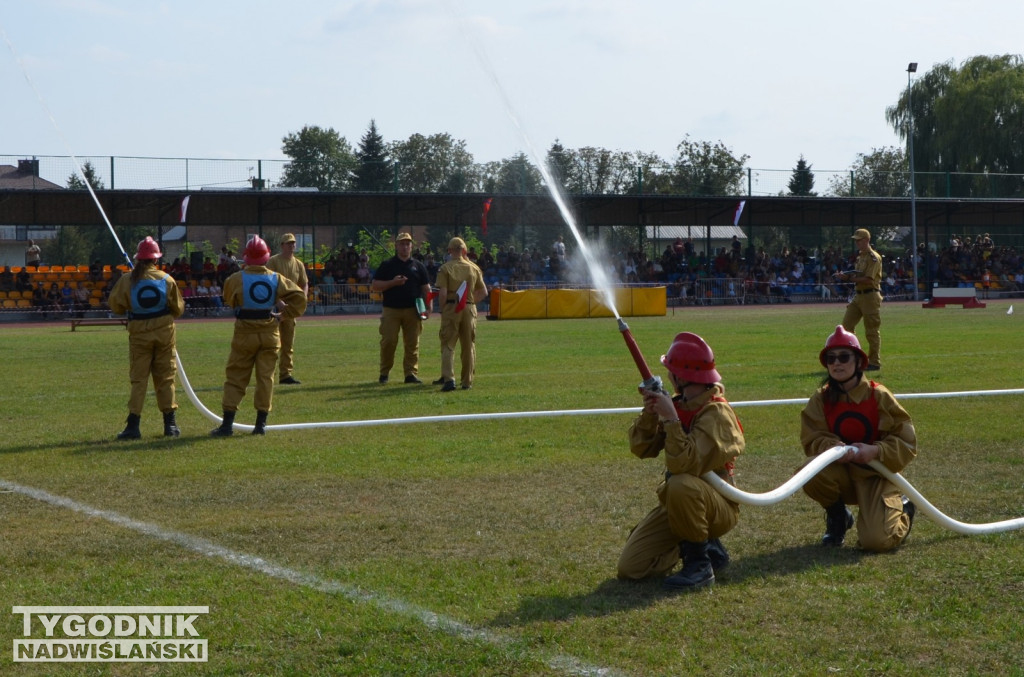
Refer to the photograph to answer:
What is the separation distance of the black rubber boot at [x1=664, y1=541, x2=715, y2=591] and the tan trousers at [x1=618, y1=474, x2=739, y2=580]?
2.3 inches

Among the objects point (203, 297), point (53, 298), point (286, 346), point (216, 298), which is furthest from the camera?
point (216, 298)

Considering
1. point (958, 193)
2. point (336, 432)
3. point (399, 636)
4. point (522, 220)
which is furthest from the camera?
point (958, 193)

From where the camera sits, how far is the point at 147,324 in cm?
1099

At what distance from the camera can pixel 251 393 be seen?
14.9 meters

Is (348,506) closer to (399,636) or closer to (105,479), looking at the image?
(105,479)

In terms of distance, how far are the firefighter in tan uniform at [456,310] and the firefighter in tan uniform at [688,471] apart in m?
9.11

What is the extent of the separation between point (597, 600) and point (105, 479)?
485 centimetres

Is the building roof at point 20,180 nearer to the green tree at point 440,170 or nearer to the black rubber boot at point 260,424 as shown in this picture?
the green tree at point 440,170

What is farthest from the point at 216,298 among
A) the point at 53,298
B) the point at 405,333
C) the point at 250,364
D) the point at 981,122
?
the point at 981,122

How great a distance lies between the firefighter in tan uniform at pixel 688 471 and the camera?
5.77 metres

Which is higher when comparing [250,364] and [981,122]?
[981,122]

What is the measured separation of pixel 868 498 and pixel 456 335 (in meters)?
9.11

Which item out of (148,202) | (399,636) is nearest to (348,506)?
(399,636)

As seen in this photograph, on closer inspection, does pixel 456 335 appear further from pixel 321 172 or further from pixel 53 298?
pixel 321 172
